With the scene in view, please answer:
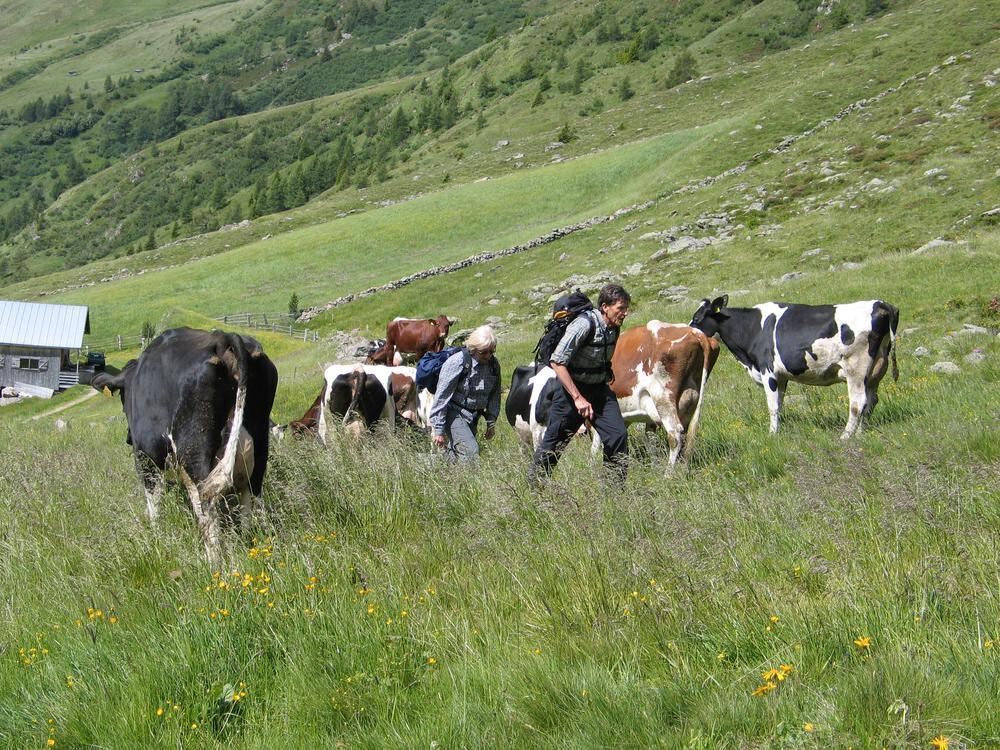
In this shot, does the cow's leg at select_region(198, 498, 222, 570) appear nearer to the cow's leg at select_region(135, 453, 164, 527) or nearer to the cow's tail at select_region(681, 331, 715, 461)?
the cow's leg at select_region(135, 453, 164, 527)

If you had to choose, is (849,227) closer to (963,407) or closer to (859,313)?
(859,313)

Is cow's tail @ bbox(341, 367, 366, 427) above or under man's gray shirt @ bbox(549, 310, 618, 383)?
under

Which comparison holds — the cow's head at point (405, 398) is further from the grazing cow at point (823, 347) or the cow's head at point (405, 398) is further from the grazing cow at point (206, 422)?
the grazing cow at point (206, 422)

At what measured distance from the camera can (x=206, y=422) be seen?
7215 millimetres

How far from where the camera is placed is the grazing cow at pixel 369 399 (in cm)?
1377

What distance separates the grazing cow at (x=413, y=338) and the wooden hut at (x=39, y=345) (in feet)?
134

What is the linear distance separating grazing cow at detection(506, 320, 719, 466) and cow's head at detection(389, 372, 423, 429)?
3.70m

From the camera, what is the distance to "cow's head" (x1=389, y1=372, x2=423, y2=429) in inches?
574

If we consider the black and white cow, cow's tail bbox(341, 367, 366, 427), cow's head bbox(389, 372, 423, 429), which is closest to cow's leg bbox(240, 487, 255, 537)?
the black and white cow

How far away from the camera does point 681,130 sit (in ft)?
216

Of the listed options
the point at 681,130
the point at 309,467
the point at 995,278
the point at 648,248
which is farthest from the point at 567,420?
the point at 681,130

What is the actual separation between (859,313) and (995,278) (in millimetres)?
8438

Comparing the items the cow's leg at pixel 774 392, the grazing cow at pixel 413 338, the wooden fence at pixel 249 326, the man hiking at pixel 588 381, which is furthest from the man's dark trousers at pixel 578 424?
the wooden fence at pixel 249 326

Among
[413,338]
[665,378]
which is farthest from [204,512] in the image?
[413,338]
